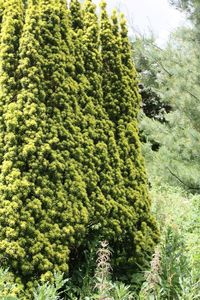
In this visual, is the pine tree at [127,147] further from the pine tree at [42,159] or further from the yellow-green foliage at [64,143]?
the pine tree at [42,159]

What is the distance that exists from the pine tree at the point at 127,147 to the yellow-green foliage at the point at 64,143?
1 centimetres

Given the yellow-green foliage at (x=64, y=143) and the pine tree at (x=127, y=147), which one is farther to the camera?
the pine tree at (x=127, y=147)

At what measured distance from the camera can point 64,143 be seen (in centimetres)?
514

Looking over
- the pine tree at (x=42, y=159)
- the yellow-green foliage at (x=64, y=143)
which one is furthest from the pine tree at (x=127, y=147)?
the pine tree at (x=42, y=159)

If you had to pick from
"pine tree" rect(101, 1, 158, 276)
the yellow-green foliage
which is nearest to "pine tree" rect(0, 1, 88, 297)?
the yellow-green foliage

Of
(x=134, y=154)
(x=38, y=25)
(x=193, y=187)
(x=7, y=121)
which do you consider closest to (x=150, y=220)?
(x=134, y=154)

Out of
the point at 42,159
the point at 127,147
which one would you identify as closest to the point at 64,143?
the point at 42,159

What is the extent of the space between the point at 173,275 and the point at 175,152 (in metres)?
4.02

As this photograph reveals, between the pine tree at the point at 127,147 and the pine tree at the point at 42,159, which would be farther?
the pine tree at the point at 127,147

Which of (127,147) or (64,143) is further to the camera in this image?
(127,147)

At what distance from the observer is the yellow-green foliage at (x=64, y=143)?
4859 mm

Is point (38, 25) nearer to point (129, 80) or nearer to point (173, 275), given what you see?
point (129, 80)

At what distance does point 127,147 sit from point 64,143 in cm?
91

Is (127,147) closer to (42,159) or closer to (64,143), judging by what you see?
(64,143)
